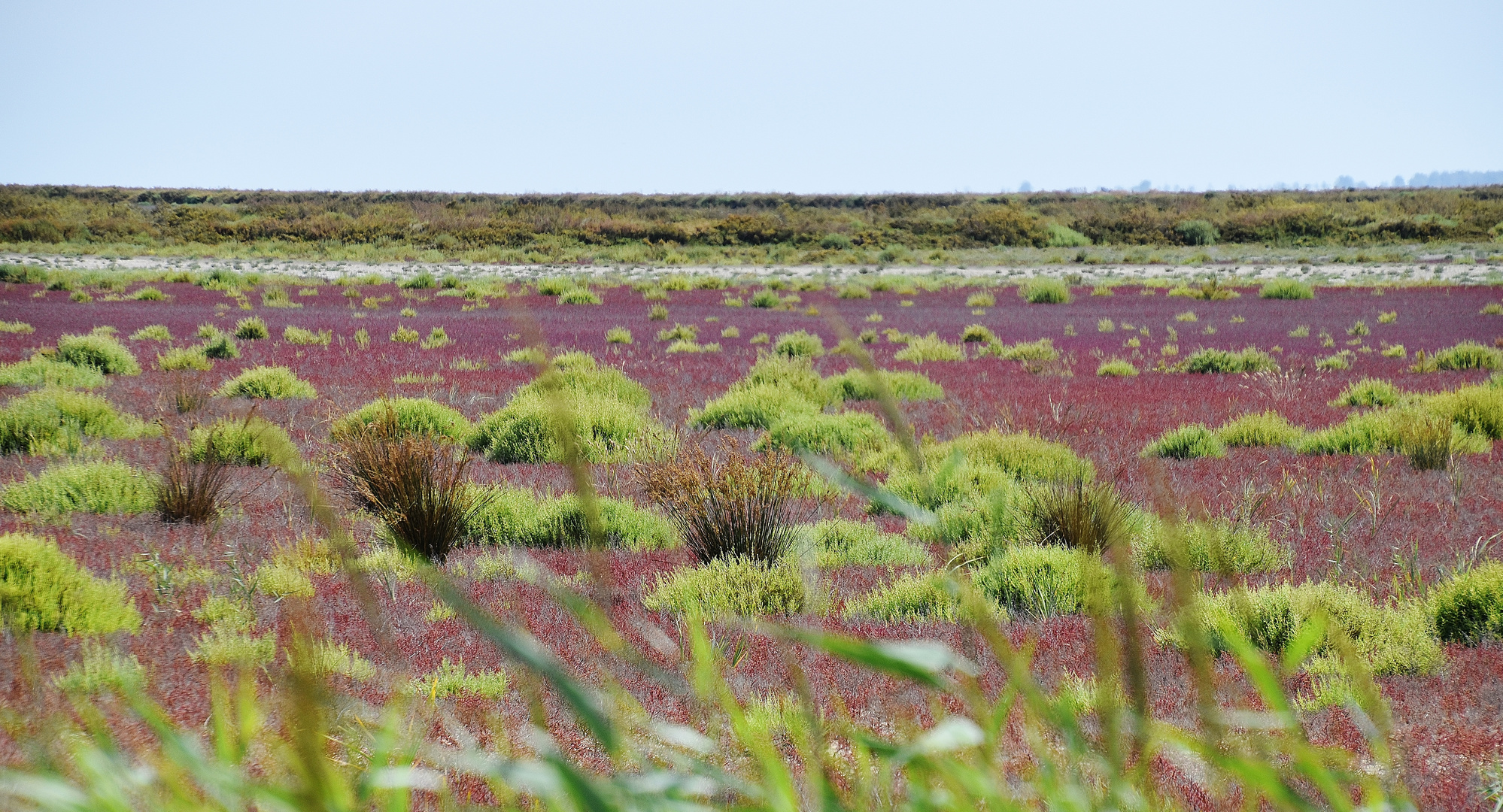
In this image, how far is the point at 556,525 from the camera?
21.0ft

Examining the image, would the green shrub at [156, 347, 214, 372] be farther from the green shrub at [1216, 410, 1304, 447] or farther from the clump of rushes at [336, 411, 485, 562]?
the green shrub at [1216, 410, 1304, 447]

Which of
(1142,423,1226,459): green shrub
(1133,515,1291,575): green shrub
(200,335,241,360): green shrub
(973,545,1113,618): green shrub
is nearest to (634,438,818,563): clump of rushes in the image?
(973,545,1113,618): green shrub

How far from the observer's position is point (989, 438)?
864 centimetres

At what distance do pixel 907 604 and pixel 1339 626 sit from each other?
193 centimetres

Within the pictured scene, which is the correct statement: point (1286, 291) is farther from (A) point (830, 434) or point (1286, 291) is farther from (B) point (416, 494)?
(B) point (416, 494)

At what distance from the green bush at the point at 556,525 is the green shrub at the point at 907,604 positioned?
5.79 ft

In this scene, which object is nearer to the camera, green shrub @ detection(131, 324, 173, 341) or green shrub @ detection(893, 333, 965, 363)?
green shrub @ detection(893, 333, 965, 363)

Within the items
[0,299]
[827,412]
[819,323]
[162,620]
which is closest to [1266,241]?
[819,323]

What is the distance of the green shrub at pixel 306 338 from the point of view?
1809cm

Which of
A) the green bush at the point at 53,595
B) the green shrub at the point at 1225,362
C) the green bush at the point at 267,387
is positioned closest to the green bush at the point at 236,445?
the green bush at the point at 267,387

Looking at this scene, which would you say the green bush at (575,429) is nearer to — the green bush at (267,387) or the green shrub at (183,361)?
the green bush at (267,387)

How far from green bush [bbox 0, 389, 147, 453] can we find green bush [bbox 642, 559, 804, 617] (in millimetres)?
6304

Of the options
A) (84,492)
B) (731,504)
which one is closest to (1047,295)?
(731,504)

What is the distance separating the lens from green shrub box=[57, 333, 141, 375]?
13883 mm
